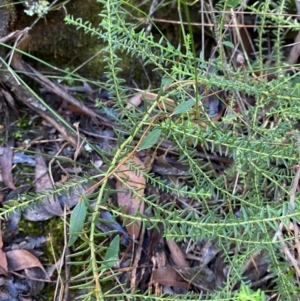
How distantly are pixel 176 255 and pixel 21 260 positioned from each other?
41 centimetres

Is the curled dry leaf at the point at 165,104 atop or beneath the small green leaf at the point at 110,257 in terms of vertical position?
atop

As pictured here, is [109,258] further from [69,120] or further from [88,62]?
[88,62]

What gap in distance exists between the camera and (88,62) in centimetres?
150

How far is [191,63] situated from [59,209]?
514mm

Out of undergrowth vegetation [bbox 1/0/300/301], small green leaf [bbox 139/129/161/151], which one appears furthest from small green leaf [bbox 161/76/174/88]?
small green leaf [bbox 139/129/161/151]

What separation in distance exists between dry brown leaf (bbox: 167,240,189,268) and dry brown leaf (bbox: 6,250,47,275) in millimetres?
341

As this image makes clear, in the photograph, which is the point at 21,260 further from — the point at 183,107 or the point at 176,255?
the point at 183,107

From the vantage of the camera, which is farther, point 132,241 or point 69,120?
point 69,120

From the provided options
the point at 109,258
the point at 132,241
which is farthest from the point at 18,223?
the point at 109,258

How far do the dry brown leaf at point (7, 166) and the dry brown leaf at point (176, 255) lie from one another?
46cm

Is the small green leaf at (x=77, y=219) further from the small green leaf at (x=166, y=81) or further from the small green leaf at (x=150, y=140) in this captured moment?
the small green leaf at (x=166, y=81)

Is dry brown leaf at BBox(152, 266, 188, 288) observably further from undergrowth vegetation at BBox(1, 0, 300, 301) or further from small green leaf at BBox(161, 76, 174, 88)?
small green leaf at BBox(161, 76, 174, 88)


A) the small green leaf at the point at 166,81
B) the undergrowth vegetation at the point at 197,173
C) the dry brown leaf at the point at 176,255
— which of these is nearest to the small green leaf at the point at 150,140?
the undergrowth vegetation at the point at 197,173

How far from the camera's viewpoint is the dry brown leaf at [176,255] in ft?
4.13
